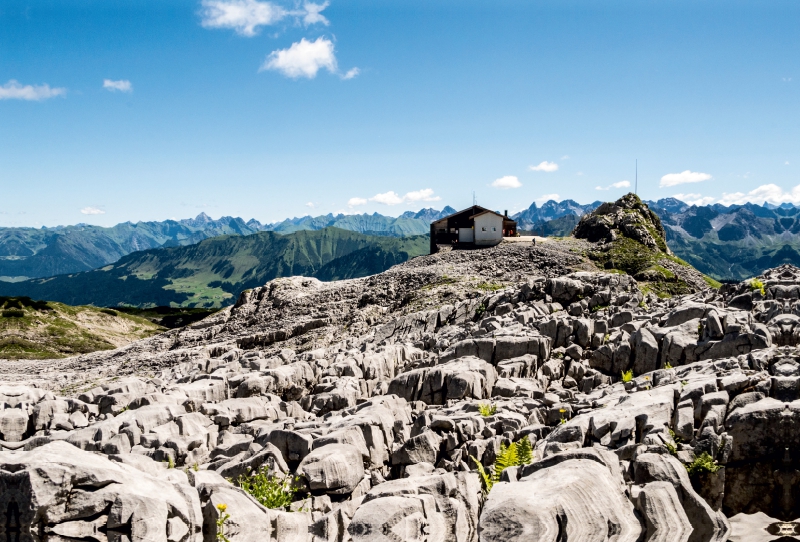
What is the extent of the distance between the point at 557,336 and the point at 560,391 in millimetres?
7916

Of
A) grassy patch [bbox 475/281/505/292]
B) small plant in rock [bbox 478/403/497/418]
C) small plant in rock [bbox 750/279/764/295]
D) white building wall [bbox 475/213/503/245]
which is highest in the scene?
white building wall [bbox 475/213/503/245]

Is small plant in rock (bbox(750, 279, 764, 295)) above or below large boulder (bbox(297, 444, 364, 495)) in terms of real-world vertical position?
above

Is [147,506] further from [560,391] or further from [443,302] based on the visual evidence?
[443,302]

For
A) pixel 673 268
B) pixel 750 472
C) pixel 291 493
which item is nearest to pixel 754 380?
pixel 750 472

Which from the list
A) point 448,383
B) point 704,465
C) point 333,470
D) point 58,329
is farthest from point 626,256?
point 58,329

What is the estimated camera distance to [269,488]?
19938 mm

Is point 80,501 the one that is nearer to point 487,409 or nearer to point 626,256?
point 487,409

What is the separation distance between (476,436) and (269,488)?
29.9 feet

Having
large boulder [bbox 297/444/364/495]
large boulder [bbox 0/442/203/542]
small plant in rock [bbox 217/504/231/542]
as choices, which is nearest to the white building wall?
large boulder [bbox 297/444/364/495]

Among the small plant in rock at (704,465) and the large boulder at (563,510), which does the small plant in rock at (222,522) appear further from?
the small plant in rock at (704,465)

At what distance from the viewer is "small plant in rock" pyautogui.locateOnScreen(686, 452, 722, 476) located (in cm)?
1698

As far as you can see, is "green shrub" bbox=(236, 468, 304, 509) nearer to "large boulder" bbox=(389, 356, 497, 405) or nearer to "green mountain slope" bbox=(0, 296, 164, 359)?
"large boulder" bbox=(389, 356, 497, 405)

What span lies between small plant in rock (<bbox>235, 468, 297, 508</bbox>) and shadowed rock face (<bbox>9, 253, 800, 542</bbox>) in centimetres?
49

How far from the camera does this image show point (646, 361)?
31.2m
